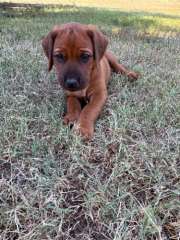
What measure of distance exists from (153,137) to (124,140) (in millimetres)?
256

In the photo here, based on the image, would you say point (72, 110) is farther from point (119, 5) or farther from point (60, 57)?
point (119, 5)

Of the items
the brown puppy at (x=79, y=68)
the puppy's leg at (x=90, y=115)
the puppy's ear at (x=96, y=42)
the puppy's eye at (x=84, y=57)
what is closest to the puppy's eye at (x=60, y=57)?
the brown puppy at (x=79, y=68)

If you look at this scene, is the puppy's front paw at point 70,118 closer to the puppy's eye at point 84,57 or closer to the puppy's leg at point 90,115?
the puppy's leg at point 90,115

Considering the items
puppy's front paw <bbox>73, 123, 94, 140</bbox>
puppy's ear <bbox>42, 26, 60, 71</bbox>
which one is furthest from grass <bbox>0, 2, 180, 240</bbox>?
puppy's ear <bbox>42, 26, 60, 71</bbox>

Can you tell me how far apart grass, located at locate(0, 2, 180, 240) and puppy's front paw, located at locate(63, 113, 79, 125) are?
8cm

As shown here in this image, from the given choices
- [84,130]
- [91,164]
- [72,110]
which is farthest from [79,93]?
[91,164]

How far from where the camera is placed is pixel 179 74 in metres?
5.18

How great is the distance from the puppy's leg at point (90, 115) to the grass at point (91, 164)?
68 mm

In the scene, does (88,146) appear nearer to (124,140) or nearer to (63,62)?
(124,140)

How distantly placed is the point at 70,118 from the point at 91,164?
2.27 feet

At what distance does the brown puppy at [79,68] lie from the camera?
371 cm

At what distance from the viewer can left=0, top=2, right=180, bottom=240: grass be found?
8.72 ft

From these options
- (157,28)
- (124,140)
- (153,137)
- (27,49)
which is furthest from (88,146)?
(157,28)

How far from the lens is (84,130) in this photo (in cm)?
349
